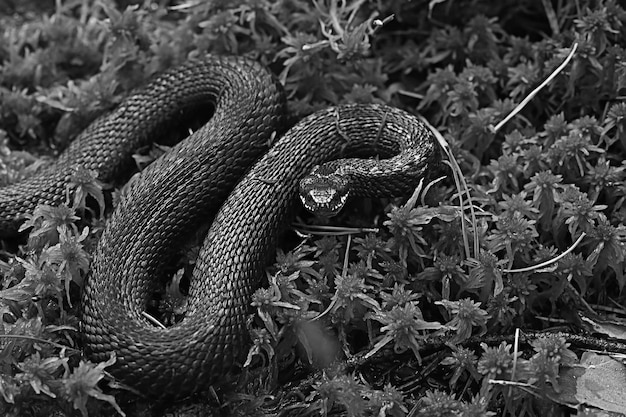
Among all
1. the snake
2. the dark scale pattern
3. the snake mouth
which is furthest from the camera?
the dark scale pattern

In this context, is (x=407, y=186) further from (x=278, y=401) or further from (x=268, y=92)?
(x=278, y=401)

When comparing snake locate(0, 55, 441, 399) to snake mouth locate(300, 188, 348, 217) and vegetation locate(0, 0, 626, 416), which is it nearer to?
snake mouth locate(300, 188, 348, 217)

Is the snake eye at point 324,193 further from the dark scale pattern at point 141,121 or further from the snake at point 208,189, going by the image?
the dark scale pattern at point 141,121

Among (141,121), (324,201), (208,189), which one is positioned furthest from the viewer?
(141,121)

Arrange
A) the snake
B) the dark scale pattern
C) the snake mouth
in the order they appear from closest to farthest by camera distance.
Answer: the snake < the snake mouth < the dark scale pattern

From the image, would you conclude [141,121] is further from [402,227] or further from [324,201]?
[402,227]

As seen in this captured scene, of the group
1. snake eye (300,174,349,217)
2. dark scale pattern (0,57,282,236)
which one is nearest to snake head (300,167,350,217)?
snake eye (300,174,349,217)

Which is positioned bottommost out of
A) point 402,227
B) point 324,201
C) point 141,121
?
point 402,227

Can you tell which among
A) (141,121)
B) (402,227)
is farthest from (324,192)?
(141,121)
